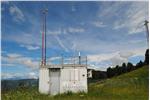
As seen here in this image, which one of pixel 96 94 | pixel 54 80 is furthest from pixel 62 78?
→ pixel 96 94

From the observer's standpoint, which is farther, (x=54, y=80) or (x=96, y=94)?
(x=54, y=80)

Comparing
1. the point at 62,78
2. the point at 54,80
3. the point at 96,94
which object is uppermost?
the point at 62,78

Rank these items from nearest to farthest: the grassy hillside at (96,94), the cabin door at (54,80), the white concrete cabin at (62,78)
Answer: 1. the grassy hillside at (96,94)
2. the white concrete cabin at (62,78)
3. the cabin door at (54,80)

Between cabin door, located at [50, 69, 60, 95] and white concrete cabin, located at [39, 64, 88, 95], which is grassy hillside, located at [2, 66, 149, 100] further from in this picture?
cabin door, located at [50, 69, 60, 95]

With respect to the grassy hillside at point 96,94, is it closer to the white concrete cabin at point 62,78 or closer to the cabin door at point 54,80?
the white concrete cabin at point 62,78

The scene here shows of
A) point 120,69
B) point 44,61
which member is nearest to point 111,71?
point 120,69

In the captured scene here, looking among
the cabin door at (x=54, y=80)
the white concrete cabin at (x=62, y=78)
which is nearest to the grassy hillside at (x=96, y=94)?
the white concrete cabin at (x=62, y=78)

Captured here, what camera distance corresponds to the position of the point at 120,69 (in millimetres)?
78250

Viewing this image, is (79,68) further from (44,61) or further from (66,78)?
(44,61)

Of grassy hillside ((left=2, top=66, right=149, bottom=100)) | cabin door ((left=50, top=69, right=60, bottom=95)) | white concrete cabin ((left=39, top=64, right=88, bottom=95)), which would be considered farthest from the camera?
cabin door ((left=50, top=69, right=60, bottom=95))

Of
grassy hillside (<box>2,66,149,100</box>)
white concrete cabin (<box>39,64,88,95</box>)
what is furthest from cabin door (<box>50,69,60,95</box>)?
grassy hillside (<box>2,66,149,100</box>)

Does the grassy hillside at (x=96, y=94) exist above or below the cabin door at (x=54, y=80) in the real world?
below

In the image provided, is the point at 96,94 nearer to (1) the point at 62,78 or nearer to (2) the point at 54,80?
(1) the point at 62,78

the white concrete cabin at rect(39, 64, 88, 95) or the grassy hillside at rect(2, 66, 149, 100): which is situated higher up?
the white concrete cabin at rect(39, 64, 88, 95)
